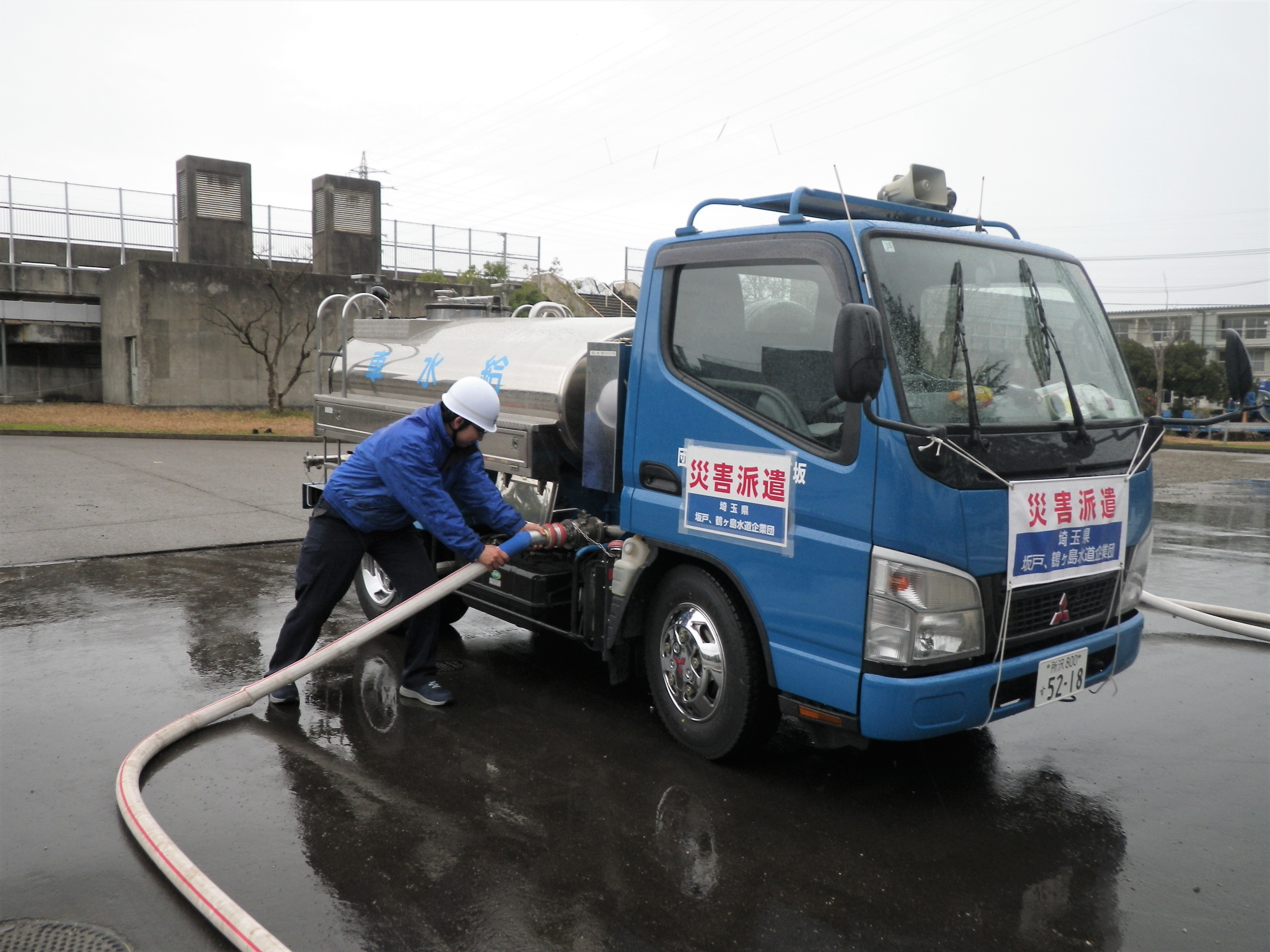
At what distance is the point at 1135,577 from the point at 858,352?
196cm

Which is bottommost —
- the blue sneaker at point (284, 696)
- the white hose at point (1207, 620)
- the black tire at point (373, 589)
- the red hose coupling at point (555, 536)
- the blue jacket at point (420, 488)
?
the blue sneaker at point (284, 696)

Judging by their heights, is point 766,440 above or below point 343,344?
below

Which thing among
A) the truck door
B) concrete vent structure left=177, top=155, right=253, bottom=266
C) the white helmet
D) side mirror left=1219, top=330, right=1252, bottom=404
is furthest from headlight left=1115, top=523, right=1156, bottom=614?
concrete vent structure left=177, top=155, right=253, bottom=266

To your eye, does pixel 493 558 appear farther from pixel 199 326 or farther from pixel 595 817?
pixel 199 326

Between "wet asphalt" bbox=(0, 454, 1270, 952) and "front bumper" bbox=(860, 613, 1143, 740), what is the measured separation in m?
0.47

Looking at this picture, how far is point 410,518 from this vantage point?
17.2ft

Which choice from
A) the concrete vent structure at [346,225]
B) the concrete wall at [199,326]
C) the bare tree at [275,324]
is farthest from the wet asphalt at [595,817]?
the concrete vent structure at [346,225]

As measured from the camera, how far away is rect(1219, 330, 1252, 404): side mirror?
4.17 metres

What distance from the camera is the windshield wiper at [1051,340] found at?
4.02 metres

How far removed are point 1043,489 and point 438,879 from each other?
2670 mm

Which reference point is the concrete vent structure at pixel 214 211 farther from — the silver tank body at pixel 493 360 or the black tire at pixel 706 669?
the black tire at pixel 706 669

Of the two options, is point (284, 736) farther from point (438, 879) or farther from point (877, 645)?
point (877, 645)

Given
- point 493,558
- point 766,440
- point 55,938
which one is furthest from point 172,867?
point 766,440

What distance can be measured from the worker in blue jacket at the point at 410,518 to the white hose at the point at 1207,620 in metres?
3.78
